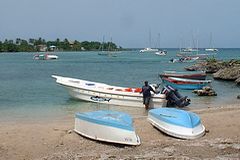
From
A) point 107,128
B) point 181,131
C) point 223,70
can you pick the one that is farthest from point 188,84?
point 107,128

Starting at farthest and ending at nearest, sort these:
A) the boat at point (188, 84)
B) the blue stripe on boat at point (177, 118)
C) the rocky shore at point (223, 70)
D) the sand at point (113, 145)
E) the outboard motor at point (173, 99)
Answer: the rocky shore at point (223, 70) → the boat at point (188, 84) → the outboard motor at point (173, 99) → the blue stripe on boat at point (177, 118) → the sand at point (113, 145)

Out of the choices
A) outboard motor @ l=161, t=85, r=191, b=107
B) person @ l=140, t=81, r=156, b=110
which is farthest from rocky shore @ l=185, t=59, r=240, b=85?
person @ l=140, t=81, r=156, b=110

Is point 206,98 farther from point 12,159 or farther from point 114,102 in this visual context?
point 12,159

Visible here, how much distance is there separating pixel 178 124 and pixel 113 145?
242 cm

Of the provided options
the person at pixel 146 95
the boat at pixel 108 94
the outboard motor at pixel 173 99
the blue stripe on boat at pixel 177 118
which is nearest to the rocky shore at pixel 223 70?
the outboard motor at pixel 173 99

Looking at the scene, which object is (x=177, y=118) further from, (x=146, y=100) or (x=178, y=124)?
(x=146, y=100)

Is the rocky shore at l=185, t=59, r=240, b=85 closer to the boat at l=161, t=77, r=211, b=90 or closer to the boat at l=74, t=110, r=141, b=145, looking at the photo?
the boat at l=161, t=77, r=211, b=90

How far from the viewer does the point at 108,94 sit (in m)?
22.6

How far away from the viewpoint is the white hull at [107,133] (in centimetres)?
1181

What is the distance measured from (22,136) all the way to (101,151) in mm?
3448

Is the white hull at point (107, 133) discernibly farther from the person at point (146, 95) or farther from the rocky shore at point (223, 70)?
the rocky shore at point (223, 70)

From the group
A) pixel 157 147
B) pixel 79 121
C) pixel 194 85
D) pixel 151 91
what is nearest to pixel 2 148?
pixel 79 121

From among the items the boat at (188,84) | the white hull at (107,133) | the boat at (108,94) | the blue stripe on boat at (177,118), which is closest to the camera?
the white hull at (107,133)

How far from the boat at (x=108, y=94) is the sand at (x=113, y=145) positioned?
597cm
